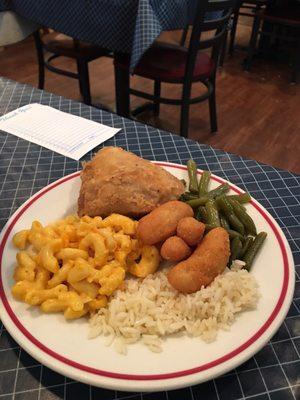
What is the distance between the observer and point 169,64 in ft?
8.20

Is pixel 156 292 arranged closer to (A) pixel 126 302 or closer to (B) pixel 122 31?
(A) pixel 126 302

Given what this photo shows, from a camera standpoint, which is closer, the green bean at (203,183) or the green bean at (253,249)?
the green bean at (253,249)

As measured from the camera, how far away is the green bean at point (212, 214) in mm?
937

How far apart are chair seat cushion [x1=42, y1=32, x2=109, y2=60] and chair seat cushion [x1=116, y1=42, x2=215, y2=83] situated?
1.61ft

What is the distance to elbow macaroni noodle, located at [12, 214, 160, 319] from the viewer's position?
76cm

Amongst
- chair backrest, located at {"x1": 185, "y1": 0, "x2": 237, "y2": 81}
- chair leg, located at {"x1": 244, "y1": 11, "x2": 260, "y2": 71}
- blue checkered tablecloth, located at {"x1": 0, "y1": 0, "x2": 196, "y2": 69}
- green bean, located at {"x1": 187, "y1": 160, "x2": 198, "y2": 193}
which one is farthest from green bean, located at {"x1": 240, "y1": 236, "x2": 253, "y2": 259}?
chair leg, located at {"x1": 244, "y1": 11, "x2": 260, "y2": 71}

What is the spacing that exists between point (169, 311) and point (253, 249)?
265mm

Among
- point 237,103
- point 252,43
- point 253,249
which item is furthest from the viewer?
point 252,43

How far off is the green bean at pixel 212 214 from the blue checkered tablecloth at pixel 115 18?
138cm

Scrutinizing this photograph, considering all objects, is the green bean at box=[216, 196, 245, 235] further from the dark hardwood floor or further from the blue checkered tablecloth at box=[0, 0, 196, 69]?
the dark hardwood floor

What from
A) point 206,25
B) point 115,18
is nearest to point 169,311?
point 115,18

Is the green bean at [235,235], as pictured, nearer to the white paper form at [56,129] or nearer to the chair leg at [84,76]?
the white paper form at [56,129]

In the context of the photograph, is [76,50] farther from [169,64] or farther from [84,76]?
[169,64]

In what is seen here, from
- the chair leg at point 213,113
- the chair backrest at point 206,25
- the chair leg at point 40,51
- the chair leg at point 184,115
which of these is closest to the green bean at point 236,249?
the chair backrest at point 206,25
